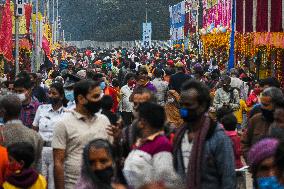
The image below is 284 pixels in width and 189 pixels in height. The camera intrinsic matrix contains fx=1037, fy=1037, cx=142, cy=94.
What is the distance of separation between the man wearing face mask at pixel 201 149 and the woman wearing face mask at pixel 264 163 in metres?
1.12

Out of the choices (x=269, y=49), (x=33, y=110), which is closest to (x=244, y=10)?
(x=269, y=49)

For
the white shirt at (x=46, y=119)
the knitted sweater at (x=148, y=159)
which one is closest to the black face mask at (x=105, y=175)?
the knitted sweater at (x=148, y=159)

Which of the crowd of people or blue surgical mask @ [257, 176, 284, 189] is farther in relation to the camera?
the crowd of people

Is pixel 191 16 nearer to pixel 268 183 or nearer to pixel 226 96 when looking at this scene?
pixel 226 96

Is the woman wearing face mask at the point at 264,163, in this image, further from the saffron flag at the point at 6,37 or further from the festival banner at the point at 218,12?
the festival banner at the point at 218,12

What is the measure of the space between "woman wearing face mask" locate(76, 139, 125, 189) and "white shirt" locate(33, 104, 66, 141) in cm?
464

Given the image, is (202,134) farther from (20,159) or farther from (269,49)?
(269,49)

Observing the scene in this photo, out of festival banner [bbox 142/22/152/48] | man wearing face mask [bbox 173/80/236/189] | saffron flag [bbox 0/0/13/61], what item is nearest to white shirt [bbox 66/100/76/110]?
man wearing face mask [bbox 173/80/236/189]

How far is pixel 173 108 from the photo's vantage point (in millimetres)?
16359

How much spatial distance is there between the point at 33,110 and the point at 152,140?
18.3ft

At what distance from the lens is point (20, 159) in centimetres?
800

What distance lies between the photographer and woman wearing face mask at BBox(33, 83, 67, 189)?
1115 centimetres

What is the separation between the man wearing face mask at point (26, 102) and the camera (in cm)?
1304

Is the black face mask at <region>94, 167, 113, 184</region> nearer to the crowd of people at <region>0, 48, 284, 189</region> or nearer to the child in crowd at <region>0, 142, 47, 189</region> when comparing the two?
the crowd of people at <region>0, 48, 284, 189</region>
